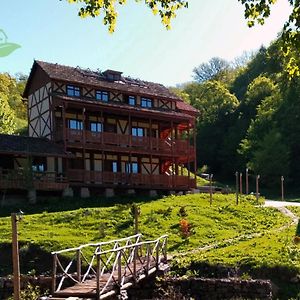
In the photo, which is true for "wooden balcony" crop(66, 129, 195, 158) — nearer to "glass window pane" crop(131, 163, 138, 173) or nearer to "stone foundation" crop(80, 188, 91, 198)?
"glass window pane" crop(131, 163, 138, 173)

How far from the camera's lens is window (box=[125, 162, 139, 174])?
43125 millimetres

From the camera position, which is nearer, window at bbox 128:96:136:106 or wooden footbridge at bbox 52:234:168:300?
wooden footbridge at bbox 52:234:168:300

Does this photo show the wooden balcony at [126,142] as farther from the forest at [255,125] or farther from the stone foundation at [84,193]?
the forest at [255,125]

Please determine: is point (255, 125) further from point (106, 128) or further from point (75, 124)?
point (75, 124)

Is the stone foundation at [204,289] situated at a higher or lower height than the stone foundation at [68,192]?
lower

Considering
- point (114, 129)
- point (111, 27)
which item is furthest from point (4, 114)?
point (111, 27)

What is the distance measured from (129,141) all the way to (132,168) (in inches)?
113

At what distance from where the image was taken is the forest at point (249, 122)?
202 feet

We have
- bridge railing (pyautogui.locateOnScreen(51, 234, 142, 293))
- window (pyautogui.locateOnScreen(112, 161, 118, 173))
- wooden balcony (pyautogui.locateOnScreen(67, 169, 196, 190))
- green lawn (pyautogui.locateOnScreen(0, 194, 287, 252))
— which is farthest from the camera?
window (pyautogui.locateOnScreen(112, 161, 118, 173))

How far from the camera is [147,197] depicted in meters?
39.3

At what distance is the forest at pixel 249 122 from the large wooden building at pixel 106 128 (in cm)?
1603

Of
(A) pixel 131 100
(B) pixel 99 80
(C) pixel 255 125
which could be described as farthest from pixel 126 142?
(C) pixel 255 125

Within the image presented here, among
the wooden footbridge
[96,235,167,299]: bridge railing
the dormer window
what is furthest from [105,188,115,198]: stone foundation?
[96,235,167,299]: bridge railing

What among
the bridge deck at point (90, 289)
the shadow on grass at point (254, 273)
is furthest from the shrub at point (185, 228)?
the bridge deck at point (90, 289)
